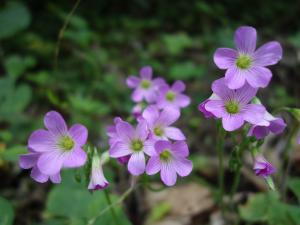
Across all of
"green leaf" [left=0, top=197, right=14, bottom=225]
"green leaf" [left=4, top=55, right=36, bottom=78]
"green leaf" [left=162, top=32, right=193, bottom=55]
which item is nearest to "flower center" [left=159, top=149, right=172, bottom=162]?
A: "green leaf" [left=0, top=197, right=14, bottom=225]

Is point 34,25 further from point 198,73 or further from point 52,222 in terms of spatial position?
point 52,222

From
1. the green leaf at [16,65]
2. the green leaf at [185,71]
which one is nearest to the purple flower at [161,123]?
the green leaf at [185,71]

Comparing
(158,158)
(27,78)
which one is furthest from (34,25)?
(158,158)

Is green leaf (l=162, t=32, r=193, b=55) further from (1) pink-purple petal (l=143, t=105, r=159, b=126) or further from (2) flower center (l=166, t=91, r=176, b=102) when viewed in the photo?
(1) pink-purple petal (l=143, t=105, r=159, b=126)

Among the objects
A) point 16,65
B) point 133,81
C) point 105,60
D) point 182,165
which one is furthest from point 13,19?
point 182,165

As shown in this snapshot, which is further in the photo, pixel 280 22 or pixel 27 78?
pixel 280 22

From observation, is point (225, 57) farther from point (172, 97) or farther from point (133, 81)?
point (133, 81)
